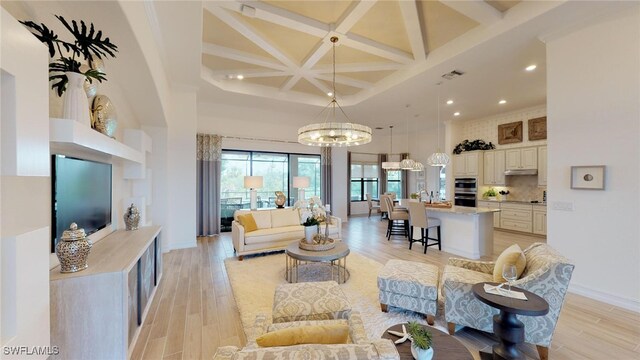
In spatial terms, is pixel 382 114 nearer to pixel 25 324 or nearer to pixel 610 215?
pixel 610 215

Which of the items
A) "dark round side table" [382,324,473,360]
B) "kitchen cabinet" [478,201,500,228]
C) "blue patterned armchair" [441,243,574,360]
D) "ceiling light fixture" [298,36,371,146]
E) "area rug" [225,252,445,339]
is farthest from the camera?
"kitchen cabinet" [478,201,500,228]

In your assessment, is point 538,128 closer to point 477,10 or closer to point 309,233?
point 477,10

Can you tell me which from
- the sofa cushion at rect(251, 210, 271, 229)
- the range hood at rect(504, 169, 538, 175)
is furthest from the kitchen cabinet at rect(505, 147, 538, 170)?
the sofa cushion at rect(251, 210, 271, 229)

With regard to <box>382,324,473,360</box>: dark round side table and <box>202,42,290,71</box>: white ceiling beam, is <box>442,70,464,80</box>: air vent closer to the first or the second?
<box>202,42,290,71</box>: white ceiling beam

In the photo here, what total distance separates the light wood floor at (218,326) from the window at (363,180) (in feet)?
21.9

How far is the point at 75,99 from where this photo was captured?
179cm

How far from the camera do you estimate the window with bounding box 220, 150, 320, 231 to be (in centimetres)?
689

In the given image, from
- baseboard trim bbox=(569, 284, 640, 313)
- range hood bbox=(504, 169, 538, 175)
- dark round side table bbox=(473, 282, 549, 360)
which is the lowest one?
baseboard trim bbox=(569, 284, 640, 313)

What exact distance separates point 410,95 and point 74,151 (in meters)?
5.61

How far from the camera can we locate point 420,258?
446cm

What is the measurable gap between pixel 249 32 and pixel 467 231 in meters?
4.94

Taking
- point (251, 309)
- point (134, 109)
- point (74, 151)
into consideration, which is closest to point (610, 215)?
point (251, 309)

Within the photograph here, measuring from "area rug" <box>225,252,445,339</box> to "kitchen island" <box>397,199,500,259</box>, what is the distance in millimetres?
1723

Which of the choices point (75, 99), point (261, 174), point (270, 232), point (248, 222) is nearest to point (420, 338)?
point (75, 99)
